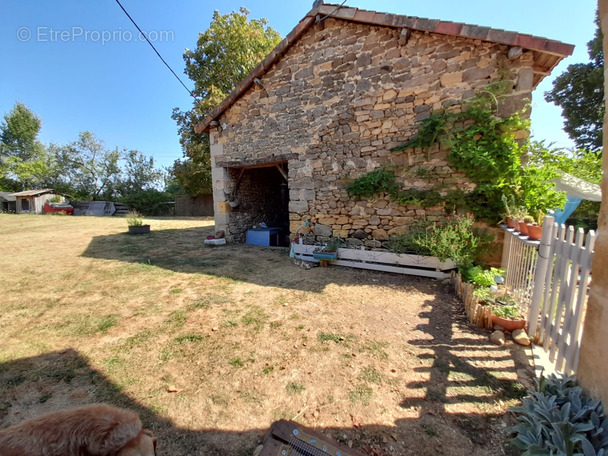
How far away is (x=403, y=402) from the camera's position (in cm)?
199

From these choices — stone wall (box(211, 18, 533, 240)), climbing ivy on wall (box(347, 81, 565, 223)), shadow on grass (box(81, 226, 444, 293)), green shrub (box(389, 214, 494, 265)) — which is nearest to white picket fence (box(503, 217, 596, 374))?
green shrub (box(389, 214, 494, 265))

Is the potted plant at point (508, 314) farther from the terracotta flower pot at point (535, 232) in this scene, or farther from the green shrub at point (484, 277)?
the terracotta flower pot at point (535, 232)

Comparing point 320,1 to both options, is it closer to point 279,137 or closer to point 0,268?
point 279,137

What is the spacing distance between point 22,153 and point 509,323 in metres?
44.2

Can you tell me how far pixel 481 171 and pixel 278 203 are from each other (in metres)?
7.62

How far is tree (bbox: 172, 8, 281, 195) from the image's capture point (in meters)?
15.2

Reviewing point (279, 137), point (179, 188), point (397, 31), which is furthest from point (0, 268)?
point (179, 188)

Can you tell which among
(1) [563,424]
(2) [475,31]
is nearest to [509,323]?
(1) [563,424]

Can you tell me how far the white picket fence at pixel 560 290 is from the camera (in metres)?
1.92

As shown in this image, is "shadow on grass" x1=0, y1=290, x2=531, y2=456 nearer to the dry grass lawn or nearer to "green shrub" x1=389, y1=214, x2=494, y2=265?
the dry grass lawn

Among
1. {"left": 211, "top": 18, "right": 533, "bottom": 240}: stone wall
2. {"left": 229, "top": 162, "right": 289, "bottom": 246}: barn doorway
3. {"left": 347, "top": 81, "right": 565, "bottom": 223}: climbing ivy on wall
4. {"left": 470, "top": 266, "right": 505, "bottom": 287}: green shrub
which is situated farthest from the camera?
{"left": 229, "top": 162, "right": 289, "bottom": 246}: barn doorway

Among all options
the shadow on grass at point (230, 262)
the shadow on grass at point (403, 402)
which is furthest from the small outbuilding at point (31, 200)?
the shadow on grass at point (403, 402)

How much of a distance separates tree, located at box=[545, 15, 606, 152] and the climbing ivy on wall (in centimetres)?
1514

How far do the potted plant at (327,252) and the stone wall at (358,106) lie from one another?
0.53m
